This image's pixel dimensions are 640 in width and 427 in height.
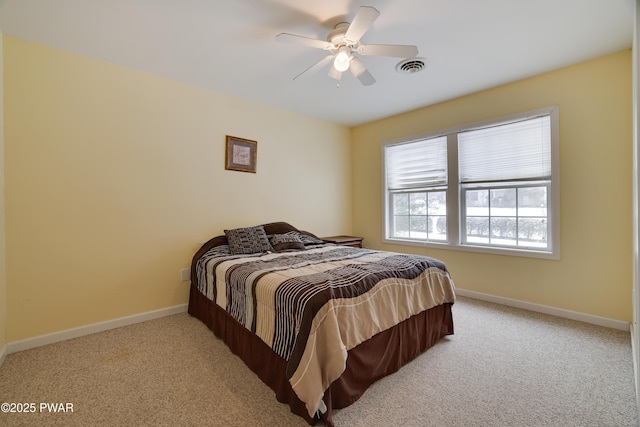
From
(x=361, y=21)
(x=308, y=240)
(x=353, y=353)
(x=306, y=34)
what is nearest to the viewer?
(x=353, y=353)

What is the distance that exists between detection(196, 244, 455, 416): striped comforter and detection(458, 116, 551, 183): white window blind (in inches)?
63.9

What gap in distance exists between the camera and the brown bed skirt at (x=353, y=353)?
4.95 ft

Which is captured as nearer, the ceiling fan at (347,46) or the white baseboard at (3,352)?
the ceiling fan at (347,46)

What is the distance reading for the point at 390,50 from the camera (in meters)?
1.96

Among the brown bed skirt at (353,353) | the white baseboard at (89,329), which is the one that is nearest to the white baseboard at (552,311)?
the brown bed skirt at (353,353)

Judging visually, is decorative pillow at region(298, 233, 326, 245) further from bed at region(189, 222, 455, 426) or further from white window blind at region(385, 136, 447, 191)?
white window blind at region(385, 136, 447, 191)

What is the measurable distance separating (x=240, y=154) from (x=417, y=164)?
8.10ft

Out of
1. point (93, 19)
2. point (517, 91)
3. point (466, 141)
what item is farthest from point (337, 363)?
point (517, 91)

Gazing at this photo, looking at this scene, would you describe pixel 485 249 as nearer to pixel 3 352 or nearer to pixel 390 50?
pixel 390 50

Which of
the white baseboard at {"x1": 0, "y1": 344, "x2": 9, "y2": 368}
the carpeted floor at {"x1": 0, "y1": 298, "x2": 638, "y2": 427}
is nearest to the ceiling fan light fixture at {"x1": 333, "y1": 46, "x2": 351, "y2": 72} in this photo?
the carpeted floor at {"x1": 0, "y1": 298, "x2": 638, "y2": 427}

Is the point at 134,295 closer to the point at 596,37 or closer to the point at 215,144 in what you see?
the point at 215,144

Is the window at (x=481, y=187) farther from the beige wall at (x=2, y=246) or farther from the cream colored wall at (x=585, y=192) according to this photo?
the beige wall at (x=2, y=246)

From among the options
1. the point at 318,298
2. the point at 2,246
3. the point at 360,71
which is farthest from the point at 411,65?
the point at 2,246

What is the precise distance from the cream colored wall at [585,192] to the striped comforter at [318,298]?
4.26ft
